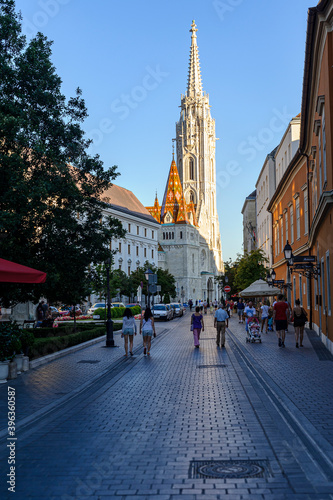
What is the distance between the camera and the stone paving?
5.30 m

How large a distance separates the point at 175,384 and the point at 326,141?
8.99 m

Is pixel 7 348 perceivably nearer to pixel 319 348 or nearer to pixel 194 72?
pixel 319 348

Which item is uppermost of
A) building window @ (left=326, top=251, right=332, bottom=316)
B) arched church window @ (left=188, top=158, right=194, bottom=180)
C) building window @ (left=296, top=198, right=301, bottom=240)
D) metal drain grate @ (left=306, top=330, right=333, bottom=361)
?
arched church window @ (left=188, top=158, right=194, bottom=180)

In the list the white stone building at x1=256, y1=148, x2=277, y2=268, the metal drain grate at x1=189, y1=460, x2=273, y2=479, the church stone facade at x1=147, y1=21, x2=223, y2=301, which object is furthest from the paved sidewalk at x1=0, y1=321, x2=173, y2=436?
the church stone facade at x1=147, y1=21, x2=223, y2=301

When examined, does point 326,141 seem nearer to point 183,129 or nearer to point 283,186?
point 283,186

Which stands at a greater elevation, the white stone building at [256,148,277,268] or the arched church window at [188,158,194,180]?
the arched church window at [188,158,194,180]

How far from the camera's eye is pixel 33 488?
5324 mm

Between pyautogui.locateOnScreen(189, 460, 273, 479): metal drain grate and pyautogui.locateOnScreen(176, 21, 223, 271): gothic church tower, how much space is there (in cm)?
13658

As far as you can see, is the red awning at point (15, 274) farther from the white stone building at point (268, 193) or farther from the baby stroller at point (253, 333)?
the white stone building at point (268, 193)

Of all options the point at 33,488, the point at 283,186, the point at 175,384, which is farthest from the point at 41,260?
the point at 283,186

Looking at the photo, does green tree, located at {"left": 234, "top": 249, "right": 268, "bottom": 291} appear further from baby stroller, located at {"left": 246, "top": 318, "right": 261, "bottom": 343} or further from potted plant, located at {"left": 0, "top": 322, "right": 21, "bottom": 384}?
potted plant, located at {"left": 0, "top": 322, "right": 21, "bottom": 384}

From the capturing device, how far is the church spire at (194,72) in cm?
14462

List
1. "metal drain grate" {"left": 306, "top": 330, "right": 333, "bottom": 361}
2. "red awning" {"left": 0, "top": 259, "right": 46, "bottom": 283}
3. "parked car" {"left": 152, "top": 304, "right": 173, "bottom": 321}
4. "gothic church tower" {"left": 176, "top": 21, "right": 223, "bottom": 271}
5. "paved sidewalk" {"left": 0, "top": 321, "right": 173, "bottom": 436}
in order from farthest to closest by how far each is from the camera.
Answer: "gothic church tower" {"left": 176, "top": 21, "right": 223, "bottom": 271} → "parked car" {"left": 152, "top": 304, "right": 173, "bottom": 321} → "metal drain grate" {"left": 306, "top": 330, "right": 333, "bottom": 361} → "red awning" {"left": 0, "top": 259, "right": 46, "bottom": 283} → "paved sidewalk" {"left": 0, "top": 321, "right": 173, "bottom": 436}

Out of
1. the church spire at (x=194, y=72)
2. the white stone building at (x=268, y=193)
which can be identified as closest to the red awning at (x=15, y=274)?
the white stone building at (x=268, y=193)
